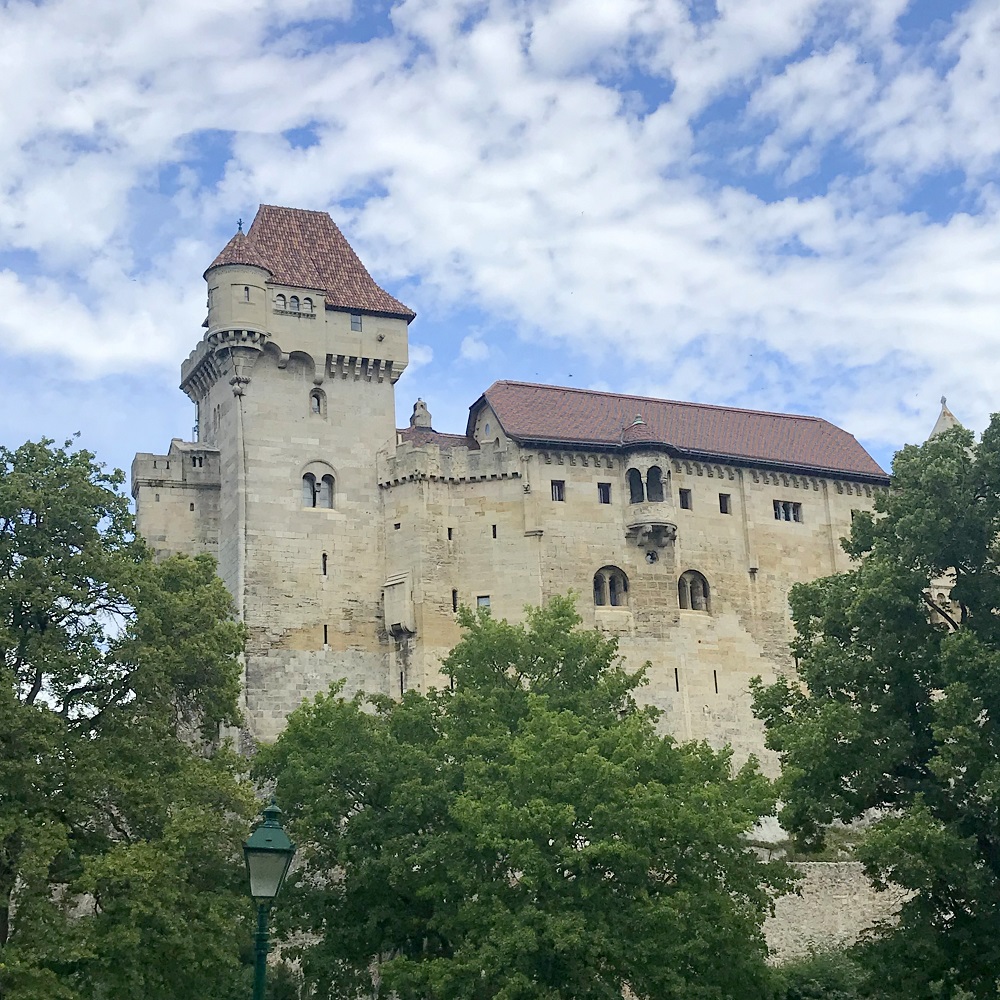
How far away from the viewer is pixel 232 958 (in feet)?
119

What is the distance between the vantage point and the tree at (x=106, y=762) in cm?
3491

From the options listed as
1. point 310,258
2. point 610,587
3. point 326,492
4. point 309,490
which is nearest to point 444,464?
point 326,492

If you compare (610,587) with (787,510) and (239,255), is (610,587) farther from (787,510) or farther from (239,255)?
(239,255)

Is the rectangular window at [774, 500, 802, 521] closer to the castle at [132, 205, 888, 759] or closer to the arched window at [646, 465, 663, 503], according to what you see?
the castle at [132, 205, 888, 759]

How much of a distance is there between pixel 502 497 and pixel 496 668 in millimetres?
21151

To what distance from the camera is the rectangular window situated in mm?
73312

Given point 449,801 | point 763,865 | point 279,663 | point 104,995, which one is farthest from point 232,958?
point 279,663

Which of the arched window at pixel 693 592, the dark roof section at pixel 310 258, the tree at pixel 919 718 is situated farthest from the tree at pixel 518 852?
the dark roof section at pixel 310 258

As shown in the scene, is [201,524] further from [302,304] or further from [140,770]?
[140,770]

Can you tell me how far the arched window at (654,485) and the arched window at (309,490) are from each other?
14106 mm

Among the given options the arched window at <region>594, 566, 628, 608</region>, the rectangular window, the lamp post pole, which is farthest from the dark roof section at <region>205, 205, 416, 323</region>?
the lamp post pole

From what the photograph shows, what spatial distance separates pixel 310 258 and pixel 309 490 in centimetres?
1076

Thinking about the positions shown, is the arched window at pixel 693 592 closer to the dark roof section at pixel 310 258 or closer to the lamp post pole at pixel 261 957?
the dark roof section at pixel 310 258

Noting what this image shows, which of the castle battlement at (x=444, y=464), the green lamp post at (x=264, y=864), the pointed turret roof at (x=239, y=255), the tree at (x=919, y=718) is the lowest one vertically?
the green lamp post at (x=264, y=864)
